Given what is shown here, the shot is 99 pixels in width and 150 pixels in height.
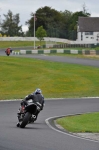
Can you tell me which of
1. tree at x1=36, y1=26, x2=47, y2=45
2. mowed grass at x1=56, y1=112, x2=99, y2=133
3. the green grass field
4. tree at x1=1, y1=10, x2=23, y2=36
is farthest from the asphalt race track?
tree at x1=1, y1=10, x2=23, y2=36

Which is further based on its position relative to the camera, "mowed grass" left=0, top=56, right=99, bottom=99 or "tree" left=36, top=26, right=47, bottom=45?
"tree" left=36, top=26, right=47, bottom=45

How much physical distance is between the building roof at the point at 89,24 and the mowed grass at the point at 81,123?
11185 centimetres

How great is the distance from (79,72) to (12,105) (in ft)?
59.8

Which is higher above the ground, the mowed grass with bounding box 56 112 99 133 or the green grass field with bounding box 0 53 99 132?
the mowed grass with bounding box 56 112 99 133

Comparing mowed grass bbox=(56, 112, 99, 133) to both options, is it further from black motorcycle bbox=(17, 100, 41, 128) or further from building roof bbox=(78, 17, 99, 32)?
building roof bbox=(78, 17, 99, 32)

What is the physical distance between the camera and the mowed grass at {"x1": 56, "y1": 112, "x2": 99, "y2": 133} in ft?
54.7

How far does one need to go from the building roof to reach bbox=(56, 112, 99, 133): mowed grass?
367ft

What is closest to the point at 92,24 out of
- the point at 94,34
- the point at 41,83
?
the point at 94,34

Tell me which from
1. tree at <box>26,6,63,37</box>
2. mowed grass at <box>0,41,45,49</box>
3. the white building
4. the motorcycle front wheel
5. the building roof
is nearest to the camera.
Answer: the motorcycle front wheel

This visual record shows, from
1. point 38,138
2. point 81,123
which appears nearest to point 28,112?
point 81,123

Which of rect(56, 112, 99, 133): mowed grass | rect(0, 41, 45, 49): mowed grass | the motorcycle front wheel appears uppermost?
the motorcycle front wheel

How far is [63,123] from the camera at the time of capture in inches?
742

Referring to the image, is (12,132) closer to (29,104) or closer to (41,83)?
(29,104)

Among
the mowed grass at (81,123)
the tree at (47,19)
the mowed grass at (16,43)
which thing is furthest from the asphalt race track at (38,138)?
the tree at (47,19)
